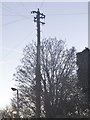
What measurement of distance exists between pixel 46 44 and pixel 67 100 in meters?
6.18

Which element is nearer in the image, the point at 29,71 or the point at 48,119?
the point at 48,119

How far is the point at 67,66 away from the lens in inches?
1409

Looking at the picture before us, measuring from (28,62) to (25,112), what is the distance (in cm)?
518

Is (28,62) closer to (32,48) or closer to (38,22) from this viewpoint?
(32,48)

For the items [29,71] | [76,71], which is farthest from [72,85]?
[29,71]

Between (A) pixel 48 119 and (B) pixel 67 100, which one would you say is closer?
(A) pixel 48 119

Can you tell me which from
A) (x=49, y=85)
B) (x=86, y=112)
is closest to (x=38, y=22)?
(x=49, y=85)

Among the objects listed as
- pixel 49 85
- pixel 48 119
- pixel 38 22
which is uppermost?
pixel 38 22

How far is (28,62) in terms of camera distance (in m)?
36.0

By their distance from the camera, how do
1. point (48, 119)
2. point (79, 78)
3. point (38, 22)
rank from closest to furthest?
1. point (38, 22)
2. point (48, 119)
3. point (79, 78)

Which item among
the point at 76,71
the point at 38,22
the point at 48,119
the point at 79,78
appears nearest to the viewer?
the point at 38,22

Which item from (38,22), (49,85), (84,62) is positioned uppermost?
(38,22)

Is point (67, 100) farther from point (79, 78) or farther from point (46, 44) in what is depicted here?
point (46, 44)

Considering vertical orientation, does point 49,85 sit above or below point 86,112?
above
